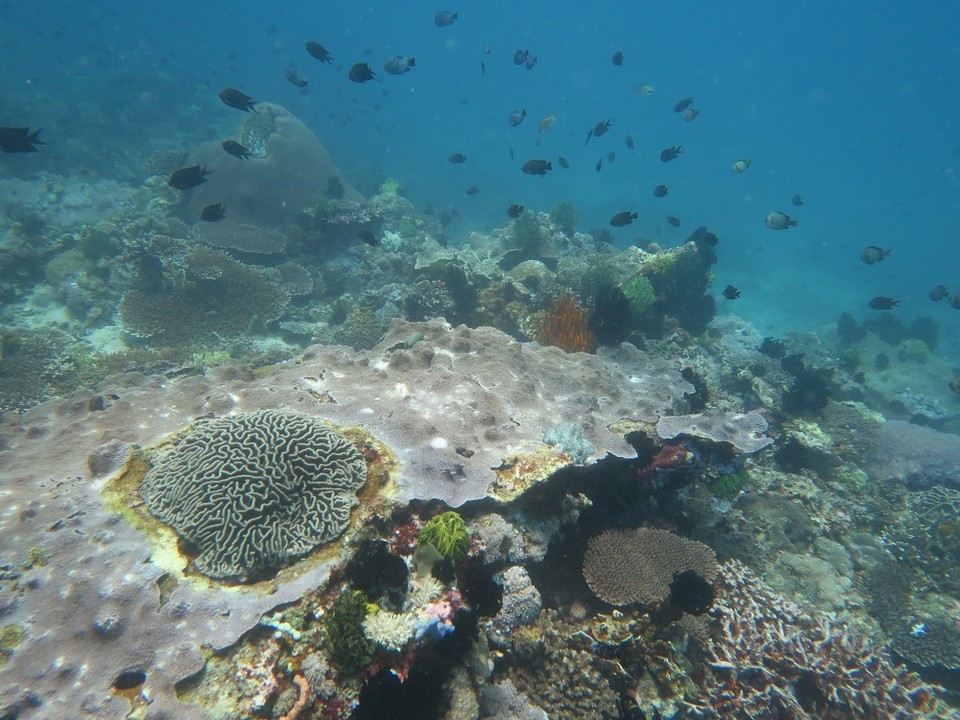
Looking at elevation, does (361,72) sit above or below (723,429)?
above

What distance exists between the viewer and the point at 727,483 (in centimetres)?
635

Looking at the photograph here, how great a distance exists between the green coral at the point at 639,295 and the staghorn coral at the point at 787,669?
5.70 metres

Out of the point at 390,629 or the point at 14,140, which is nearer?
the point at 390,629

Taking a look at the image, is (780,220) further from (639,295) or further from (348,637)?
(348,637)

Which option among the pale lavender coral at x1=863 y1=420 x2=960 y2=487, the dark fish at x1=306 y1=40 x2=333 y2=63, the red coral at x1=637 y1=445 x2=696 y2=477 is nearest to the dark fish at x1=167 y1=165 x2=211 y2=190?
the dark fish at x1=306 y1=40 x2=333 y2=63

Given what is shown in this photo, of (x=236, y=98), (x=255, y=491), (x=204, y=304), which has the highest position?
(x=236, y=98)

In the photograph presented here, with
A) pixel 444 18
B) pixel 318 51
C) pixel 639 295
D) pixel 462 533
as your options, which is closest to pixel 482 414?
pixel 462 533

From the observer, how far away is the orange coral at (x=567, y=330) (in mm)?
8547

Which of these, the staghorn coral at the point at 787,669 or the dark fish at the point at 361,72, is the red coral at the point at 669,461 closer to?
the staghorn coral at the point at 787,669

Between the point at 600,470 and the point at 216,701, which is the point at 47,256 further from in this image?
the point at 600,470

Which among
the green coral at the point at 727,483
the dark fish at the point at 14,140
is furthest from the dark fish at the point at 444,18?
the green coral at the point at 727,483

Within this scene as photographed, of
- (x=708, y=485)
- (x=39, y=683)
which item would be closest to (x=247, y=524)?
(x=39, y=683)

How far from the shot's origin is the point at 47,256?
14609 mm

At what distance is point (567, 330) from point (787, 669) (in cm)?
585
